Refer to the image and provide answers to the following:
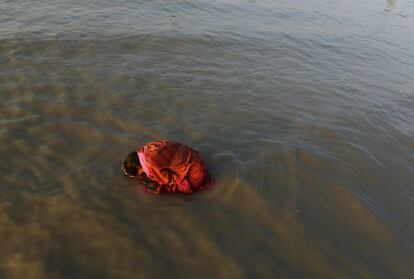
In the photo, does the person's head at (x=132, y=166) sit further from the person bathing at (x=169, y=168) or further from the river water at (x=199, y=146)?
the river water at (x=199, y=146)

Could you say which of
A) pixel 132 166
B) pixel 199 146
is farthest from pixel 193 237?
pixel 199 146

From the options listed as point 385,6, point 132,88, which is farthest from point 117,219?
point 385,6

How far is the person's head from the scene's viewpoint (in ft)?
17.8

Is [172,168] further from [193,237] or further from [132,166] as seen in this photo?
[193,237]

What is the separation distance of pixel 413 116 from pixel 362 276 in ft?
17.2

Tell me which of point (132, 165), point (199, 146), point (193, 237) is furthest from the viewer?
point (199, 146)

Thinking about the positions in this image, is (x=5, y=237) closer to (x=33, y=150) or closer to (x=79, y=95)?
(x=33, y=150)

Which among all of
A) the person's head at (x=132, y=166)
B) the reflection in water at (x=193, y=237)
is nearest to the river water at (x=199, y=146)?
the reflection in water at (x=193, y=237)

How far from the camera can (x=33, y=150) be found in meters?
5.83

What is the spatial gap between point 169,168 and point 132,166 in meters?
0.56

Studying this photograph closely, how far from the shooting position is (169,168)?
17.3 feet

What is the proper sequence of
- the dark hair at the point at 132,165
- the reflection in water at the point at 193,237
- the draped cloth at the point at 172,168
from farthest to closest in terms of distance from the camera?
the dark hair at the point at 132,165 < the draped cloth at the point at 172,168 < the reflection in water at the point at 193,237

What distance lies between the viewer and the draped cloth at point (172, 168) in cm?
526

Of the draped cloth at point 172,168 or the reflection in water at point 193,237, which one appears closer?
the reflection in water at point 193,237
